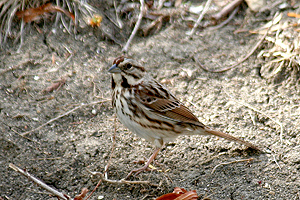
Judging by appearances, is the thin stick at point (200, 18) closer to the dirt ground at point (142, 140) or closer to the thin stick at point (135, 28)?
the dirt ground at point (142, 140)

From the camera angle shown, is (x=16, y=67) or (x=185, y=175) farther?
(x=16, y=67)

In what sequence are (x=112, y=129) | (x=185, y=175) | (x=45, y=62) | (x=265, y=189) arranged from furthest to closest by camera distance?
(x=45, y=62) → (x=112, y=129) → (x=185, y=175) → (x=265, y=189)

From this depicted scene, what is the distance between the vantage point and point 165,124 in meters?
4.09

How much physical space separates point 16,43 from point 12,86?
827 mm

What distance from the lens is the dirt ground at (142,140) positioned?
3834 mm

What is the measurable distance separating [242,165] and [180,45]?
2204mm

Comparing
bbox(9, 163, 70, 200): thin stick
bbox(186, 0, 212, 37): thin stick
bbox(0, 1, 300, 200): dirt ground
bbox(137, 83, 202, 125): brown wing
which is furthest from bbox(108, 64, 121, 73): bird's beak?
bbox(186, 0, 212, 37): thin stick

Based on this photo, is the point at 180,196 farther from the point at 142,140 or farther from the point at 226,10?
the point at 226,10

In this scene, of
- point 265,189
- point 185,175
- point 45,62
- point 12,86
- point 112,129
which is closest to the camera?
point 265,189

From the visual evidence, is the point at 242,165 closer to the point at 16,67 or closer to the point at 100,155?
the point at 100,155

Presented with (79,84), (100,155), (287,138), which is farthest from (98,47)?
(287,138)

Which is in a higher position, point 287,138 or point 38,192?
point 287,138

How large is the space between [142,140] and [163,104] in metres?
0.60

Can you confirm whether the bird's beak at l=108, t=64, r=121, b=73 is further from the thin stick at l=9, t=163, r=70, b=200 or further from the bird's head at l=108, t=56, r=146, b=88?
the thin stick at l=9, t=163, r=70, b=200
